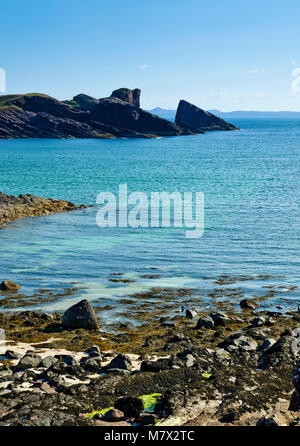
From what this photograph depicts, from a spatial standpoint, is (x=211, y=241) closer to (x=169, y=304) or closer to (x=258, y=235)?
(x=258, y=235)

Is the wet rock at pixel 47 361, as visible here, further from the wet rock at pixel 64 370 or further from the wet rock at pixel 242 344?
the wet rock at pixel 242 344

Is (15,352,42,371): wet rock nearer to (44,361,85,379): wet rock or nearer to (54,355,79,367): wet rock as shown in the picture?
(54,355,79,367): wet rock

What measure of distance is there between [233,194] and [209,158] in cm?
5909

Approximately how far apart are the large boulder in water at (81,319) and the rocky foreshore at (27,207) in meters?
23.2

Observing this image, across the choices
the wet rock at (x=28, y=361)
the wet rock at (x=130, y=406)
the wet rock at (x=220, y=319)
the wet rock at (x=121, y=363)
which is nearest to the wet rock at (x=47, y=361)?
the wet rock at (x=28, y=361)

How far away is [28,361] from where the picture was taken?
13.8 meters

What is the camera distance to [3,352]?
50.6 ft

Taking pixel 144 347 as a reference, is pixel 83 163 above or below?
above

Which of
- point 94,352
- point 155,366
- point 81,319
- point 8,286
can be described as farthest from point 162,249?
point 155,366

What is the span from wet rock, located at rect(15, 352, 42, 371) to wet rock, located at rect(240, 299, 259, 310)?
9.67 m

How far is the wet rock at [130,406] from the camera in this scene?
10734mm

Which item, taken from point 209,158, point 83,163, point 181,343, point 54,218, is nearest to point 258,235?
point 54,218

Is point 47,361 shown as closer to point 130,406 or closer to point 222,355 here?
point 130,406

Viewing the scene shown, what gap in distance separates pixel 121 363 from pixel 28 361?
8.07 feet
